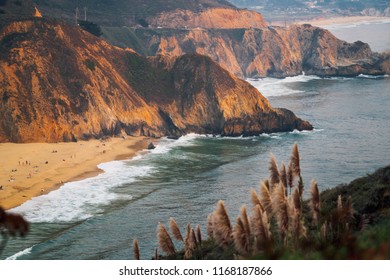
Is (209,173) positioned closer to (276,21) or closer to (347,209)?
(347,209)

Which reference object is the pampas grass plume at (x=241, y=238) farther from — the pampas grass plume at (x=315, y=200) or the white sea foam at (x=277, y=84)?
the white sea foam at (x=277, y=84)

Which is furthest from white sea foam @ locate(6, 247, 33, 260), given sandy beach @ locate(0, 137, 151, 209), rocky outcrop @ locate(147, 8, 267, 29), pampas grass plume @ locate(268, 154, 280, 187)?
rocky outcrop @ locate(147, 8, 267, 29)

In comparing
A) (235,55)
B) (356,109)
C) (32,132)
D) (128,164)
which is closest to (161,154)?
(128,164)

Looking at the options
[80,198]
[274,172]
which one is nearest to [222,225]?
[274,172]

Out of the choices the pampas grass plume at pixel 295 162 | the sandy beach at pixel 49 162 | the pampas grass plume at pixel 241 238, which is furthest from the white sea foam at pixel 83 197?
the pampas grass plume at pixel 241 238

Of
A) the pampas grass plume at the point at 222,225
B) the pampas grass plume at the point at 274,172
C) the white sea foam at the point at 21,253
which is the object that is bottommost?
the white sea foam at the point at 21,253

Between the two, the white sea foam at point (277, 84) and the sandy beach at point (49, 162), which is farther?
the white sea foam at point (277, 84)
